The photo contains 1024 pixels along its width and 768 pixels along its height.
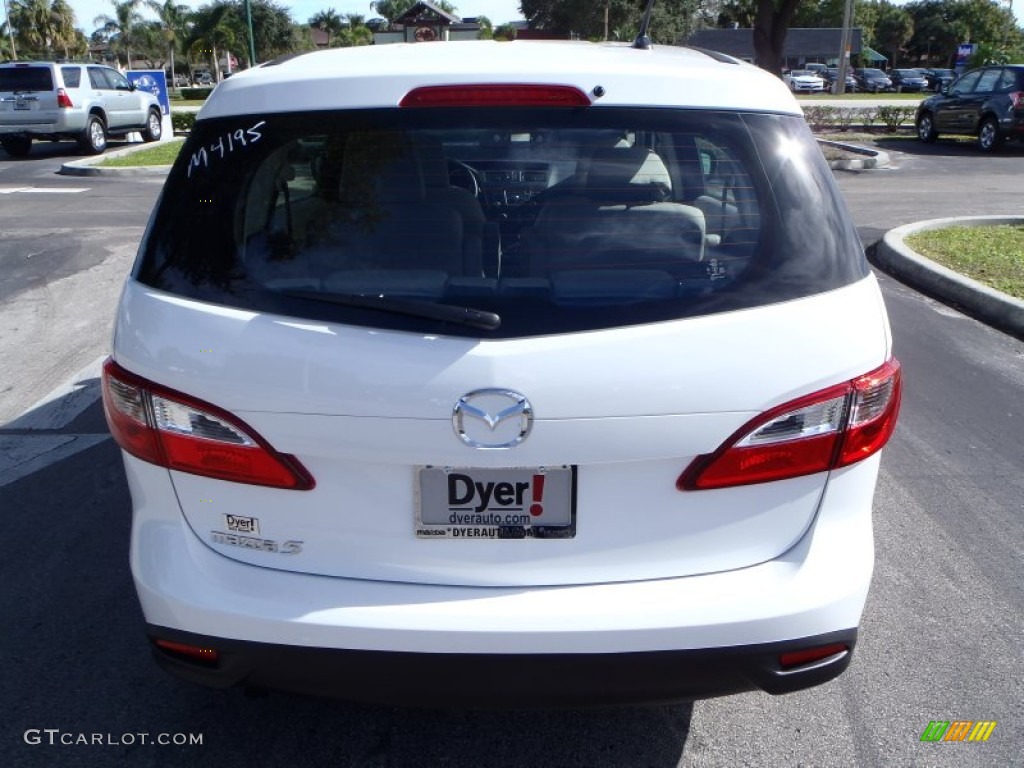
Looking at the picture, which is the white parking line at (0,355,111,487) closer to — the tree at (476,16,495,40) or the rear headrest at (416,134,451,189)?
the rear headrest at (416,134,451,189)

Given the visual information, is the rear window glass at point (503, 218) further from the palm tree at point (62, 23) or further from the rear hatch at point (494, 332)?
the palm tree at point (62, 23)

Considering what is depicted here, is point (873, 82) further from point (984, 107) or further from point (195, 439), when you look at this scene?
point (195, 439)

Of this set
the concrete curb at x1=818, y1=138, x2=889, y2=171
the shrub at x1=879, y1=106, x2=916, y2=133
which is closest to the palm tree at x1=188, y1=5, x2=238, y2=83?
the shrub at x1=879, y1=106, x2=916, y2=133

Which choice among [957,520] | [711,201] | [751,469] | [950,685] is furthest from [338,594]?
[957,520]

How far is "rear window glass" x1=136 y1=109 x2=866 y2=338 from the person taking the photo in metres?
2.21

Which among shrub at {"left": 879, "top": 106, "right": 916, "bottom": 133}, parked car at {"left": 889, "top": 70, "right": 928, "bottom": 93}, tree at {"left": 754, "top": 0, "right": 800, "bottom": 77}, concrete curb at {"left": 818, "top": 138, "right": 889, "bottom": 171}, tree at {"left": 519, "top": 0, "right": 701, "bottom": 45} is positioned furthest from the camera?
parked car at {"left": 889, "top": 70, "right": 928, "bottom": 93}

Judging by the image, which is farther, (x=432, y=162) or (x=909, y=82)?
(x=909, y=82)

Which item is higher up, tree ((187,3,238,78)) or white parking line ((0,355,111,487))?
tree ((187,3,238,78))

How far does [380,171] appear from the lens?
2330 millimetres

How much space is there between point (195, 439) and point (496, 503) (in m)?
0.72

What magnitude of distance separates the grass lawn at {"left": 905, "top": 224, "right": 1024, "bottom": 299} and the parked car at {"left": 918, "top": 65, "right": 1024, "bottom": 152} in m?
10.8

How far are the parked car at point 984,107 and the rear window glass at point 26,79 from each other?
19.6 m

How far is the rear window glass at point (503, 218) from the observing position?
2209mm

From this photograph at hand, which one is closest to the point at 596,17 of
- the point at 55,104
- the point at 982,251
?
the point at 55,104
